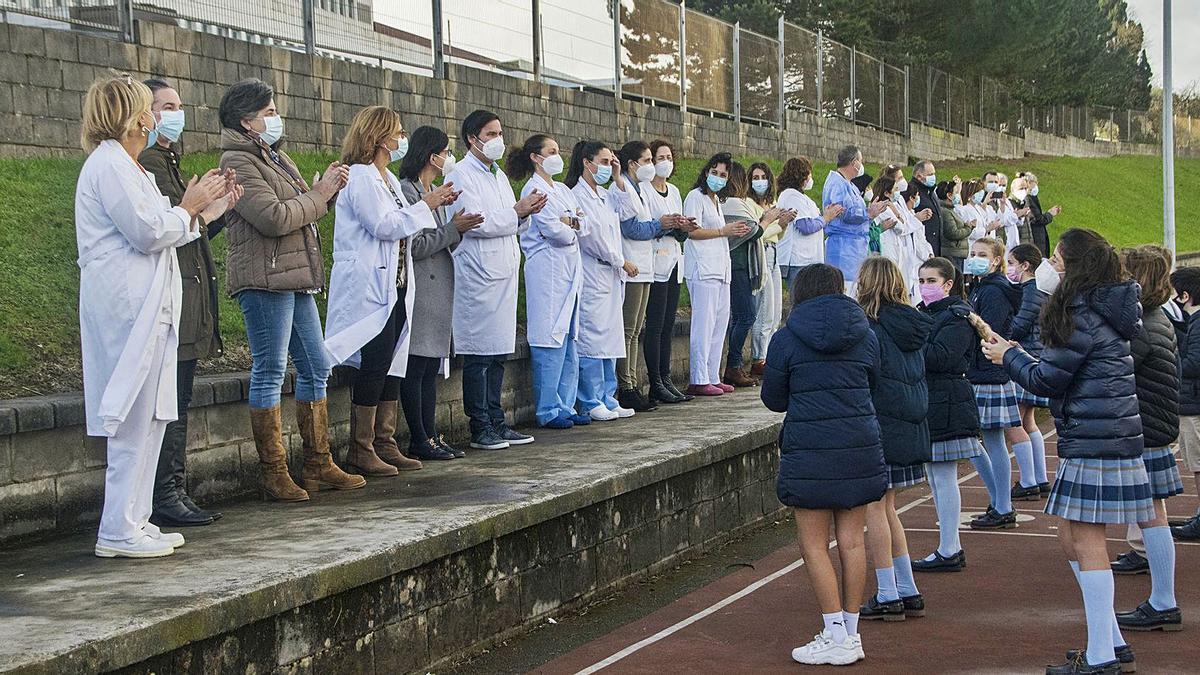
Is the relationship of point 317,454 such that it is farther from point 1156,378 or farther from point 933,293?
point 1156,378

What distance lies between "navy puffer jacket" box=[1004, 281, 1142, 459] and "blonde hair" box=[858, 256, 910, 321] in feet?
3.54

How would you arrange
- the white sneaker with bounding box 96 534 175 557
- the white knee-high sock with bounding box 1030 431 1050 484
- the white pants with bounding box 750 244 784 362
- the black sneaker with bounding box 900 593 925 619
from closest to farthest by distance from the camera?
1. the white sneaker with bounding box 96 534 175 557
2. the black sneaker with bounding box 900 593 925 619
3. the white knee-high sock with bounding box 1030 431 1050 484
4. the white pants with bounding box 750 244 784 362

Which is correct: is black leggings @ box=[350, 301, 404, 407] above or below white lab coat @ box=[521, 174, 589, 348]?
below

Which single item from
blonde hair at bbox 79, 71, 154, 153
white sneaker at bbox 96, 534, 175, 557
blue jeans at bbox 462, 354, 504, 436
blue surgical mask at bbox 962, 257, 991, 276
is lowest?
white sneaker at bbox 96, 534, 175, 557

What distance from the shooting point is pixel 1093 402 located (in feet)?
21.6

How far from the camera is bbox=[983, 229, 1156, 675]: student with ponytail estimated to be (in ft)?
21.4

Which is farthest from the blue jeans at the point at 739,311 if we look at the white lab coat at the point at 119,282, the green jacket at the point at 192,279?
the white lab coat at the point at 119,282

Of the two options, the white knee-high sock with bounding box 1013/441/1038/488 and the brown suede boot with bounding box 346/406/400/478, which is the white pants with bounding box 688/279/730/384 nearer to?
the white knee-high sock with bounding box 1013/441/1038/488

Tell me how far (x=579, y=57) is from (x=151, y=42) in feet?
28.7

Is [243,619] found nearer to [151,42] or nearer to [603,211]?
[603,211]

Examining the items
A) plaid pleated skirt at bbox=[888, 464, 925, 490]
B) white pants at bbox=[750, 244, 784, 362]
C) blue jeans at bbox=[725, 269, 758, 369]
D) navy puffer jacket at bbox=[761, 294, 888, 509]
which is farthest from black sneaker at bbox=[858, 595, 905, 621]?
white pants at bbox=[750, 244, 784, 362]

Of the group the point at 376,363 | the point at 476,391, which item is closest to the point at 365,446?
the point at 376,363

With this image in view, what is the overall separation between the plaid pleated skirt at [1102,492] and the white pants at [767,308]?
7.28m

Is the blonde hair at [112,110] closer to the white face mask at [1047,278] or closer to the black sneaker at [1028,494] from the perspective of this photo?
the white face mask at [1047,278]
